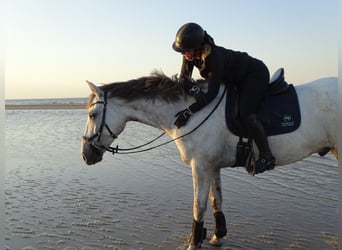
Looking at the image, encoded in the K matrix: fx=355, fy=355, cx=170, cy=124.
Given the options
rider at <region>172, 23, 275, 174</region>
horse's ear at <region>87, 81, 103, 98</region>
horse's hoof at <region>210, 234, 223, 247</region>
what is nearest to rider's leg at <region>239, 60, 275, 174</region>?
rider at <region>172, 23, 275, 174</region>

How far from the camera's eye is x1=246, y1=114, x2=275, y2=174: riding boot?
3.97 metres

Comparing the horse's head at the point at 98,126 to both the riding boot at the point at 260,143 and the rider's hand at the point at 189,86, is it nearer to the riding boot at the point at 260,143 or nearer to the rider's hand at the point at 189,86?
the rider's hand at the point at 189,86

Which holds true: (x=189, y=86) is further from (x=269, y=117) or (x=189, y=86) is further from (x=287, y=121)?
(x=287, y=121)

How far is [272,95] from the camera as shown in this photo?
169 inches

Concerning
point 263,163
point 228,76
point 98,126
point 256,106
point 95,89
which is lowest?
point 263,163

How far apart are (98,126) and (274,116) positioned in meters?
2.11

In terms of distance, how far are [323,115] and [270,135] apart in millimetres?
648

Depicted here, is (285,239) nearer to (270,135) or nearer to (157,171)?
(270,135)

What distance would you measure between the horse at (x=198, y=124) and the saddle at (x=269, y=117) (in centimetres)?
6

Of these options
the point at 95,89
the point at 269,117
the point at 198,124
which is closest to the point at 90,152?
the point at 95,89

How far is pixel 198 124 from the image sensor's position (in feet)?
13.4

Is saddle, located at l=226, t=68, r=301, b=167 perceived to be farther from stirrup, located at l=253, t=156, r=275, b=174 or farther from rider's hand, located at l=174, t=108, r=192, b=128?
rider's hand, located at l=174, t=108, r=192, b=128

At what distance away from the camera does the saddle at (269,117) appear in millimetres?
4098

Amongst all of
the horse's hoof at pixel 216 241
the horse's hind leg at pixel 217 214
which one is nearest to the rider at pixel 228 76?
the horse's hind leg at pixel 217 214
